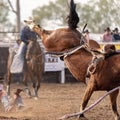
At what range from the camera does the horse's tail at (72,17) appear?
9.82 metres

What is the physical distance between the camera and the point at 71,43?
975 cm

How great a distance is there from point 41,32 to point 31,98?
4.92m

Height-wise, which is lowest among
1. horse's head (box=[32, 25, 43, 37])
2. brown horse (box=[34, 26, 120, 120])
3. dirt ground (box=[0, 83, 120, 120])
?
dirt ground (box=[0, 83, 120, 120])

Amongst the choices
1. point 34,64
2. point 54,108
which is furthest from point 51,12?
point 54,108

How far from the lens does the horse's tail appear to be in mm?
9820

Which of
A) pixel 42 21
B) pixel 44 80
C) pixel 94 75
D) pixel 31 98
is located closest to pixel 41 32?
pixel 94 75

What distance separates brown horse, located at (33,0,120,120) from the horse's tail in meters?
0.03

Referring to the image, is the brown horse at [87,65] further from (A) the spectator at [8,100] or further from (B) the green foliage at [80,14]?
(B) the green foliage at [80,14]

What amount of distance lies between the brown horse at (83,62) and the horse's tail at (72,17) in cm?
3

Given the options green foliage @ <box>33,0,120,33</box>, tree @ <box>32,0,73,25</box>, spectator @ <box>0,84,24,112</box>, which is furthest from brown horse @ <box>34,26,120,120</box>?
tree @ <box>32,0,73,25</box>

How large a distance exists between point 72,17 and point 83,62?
93 centimetres

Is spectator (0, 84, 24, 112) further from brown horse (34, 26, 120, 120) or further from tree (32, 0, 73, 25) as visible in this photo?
tree (32, 0, 73, 25)

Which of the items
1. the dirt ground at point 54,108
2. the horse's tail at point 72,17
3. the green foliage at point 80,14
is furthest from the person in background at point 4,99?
the green foliage at point 80,14

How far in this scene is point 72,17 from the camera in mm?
9891
